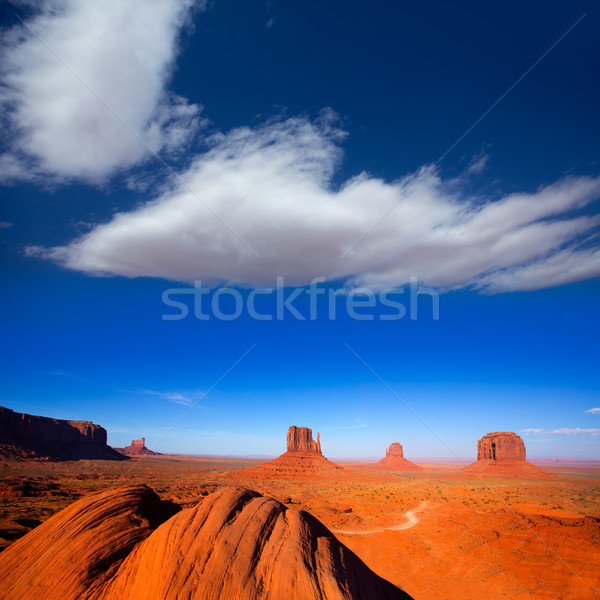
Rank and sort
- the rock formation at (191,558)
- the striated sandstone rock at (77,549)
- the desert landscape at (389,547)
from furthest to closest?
1. the striated sandstone rock at (77,549)
2. the desert landscape at (389,547)
3. the rock formation at (191,558)

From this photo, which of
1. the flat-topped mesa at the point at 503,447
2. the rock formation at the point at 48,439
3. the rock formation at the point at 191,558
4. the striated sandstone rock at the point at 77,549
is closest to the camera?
the rock formation at the point at 191,558

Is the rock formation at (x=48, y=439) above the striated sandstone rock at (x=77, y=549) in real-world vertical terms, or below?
below

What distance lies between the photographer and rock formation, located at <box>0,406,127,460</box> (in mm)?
110688

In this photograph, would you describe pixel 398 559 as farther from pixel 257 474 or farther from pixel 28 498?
pixel 257 474

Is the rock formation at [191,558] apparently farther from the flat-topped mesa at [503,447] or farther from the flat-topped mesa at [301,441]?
the flat-topped mesa at [503,447]

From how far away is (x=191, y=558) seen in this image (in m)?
8.06

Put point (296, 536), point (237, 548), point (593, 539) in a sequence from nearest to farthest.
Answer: point (237, 548) < point (296, 536) < point (593, 539)

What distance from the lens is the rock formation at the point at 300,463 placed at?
109625 millimetres

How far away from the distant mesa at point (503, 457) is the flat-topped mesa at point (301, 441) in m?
60.4

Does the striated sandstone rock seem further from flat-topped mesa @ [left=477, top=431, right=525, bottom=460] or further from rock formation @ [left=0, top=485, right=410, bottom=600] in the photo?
flat-topped mesa @ [left=477, top=431, right=525, bottom=460]

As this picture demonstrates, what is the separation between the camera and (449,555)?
2420cm

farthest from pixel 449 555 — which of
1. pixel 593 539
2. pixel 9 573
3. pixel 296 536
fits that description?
pixel 9 573

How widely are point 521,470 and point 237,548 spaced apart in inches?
5914

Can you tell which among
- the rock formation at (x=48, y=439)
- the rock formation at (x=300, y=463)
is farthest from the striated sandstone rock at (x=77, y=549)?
the rock formation at (x=48, y=439)
